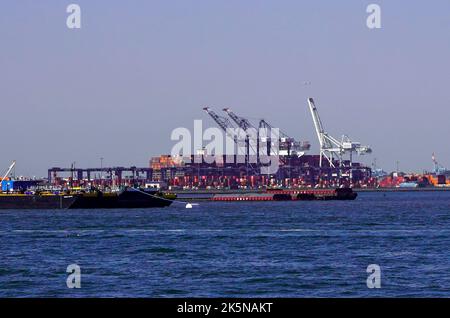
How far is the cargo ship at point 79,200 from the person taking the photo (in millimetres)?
130875

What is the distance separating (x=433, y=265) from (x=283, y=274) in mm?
7487

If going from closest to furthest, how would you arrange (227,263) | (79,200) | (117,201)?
(227,263)
(79,200)
(117,201)

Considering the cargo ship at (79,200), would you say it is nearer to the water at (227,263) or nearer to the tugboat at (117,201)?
the tugboat at (117,201)

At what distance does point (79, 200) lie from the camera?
13262 cm

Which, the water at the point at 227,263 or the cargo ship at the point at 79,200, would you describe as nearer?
the water at the point at 227,263

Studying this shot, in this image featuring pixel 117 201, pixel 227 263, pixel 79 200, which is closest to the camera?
pixel 227 263

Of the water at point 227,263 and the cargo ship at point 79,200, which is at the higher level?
the cargo ship at point 79,200

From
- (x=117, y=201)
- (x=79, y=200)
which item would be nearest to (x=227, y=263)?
(x=79, y=200)

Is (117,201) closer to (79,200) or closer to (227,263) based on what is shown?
(79,200)

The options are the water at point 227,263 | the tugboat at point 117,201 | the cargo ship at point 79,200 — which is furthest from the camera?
the tugboat at point 117,201

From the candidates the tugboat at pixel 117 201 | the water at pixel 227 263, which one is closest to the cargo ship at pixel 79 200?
the tugboat at pixel 117 201

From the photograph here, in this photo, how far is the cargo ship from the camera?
13088 cm

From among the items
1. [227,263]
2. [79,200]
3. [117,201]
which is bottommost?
[227,263]

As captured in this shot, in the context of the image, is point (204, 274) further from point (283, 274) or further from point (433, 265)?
point (433, 265)
